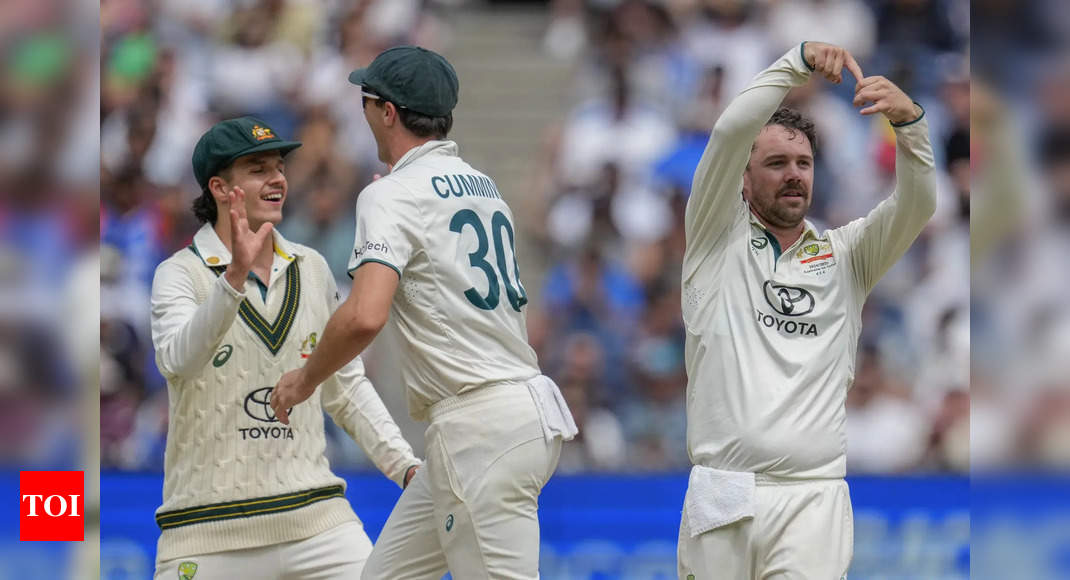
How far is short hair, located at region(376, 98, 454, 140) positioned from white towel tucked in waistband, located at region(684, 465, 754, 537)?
1.47 m

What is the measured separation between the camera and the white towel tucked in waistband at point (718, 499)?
4219 mm

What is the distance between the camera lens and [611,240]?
1020 cm

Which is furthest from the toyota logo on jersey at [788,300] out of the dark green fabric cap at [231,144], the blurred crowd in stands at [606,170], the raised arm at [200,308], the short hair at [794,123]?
the blurred crowd in stands at [606,170]

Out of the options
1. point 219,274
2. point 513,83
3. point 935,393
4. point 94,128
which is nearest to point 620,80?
point 513,83

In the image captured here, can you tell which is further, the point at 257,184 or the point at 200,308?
the point at 257,184

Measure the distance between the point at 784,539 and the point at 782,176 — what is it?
118 centimetres

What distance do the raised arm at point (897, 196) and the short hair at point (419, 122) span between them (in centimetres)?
142

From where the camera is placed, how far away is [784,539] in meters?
4.22

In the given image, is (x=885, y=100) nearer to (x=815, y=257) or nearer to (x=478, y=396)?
(x=815, y=257)

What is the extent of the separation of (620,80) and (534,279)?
1915mm

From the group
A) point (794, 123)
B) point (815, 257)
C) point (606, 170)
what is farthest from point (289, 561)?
point (606, 170)

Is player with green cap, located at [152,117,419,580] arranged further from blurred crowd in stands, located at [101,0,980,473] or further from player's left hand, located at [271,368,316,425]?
blurred crowd in stands, located at [101,0,980,473]
